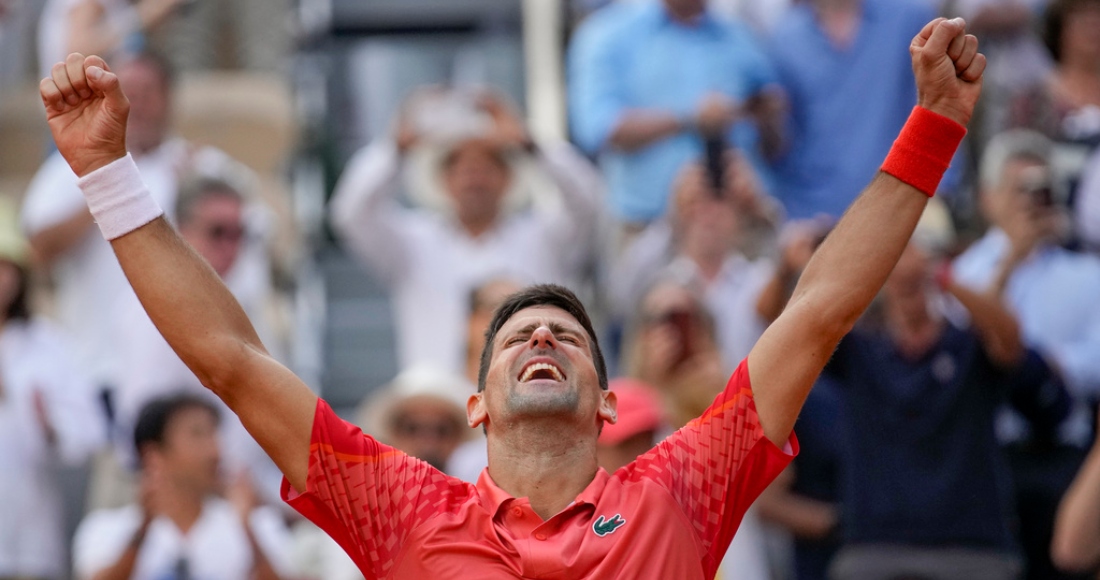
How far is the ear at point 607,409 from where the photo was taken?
4430 millimetres

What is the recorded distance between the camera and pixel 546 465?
427 centimetres

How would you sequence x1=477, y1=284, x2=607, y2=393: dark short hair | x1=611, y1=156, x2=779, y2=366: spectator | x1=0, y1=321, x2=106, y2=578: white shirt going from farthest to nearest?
x1=611, y1=156, x2=779, y2=366: spectator
x1=0, y1=321, x2=106, y2=578: white shirt
x1=477, y1=284, x2=607, y2=393: dark short hair

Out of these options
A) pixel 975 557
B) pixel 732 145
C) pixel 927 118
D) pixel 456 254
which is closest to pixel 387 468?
pixel 927 118

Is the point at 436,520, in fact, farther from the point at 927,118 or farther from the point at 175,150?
the point at 175,150

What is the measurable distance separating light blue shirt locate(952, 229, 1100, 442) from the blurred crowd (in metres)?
0.01

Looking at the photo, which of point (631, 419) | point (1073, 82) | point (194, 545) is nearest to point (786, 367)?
point (631, 419)

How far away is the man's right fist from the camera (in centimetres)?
402

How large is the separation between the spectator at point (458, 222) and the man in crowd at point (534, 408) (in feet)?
12.9

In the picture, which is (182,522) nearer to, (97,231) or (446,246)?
(97,231)

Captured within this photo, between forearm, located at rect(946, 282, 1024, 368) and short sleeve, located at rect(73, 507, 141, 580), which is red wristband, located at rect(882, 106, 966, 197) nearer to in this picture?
forearm, located at rect(946, 282, 1024, 368)

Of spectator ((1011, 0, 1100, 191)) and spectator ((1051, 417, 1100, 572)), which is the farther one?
spectator ((1011, 0, 1100, 191))

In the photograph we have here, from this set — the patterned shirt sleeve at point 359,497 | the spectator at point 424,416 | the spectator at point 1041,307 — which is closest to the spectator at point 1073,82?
the spectator at point 1041,307

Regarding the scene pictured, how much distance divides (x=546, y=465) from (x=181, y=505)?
286 cm

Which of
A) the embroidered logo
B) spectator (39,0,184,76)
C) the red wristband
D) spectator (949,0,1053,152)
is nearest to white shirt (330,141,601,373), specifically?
spectator (39,0,184,76)
